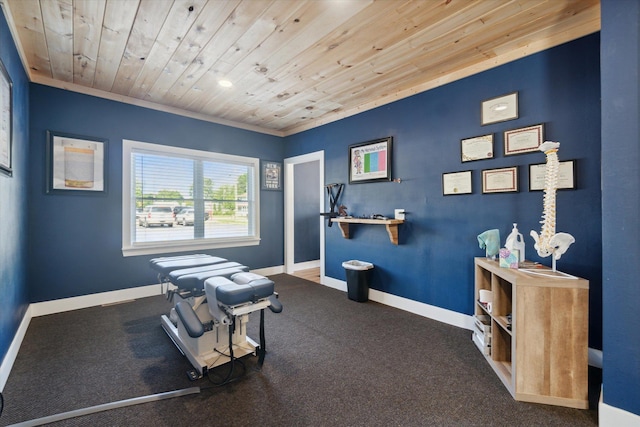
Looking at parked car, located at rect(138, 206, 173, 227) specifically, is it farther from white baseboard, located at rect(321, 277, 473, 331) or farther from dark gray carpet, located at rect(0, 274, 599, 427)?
white baseboard, located at rect(321, 277, 473, 331)

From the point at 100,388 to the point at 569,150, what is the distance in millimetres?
3793

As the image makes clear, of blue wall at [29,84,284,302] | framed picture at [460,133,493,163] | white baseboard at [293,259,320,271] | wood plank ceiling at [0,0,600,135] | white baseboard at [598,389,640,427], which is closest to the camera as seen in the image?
white baseboard at [598,389,640,427]

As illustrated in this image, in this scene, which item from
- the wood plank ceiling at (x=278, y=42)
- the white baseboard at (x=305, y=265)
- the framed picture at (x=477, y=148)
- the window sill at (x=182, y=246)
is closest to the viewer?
the wood plank ceiling at (x=278, y=42)

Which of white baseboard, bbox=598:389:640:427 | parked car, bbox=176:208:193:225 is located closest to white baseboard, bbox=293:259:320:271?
parked car, bbox=176:208:193:225

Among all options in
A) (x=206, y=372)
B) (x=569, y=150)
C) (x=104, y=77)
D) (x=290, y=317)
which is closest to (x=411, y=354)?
(x=290, y=317)

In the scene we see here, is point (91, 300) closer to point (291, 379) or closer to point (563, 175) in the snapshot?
point (291, 379)

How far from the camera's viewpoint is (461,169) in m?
2.87

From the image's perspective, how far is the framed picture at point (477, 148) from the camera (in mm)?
2656

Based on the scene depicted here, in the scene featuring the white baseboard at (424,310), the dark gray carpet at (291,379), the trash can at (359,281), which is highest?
the trash can at (359,281)

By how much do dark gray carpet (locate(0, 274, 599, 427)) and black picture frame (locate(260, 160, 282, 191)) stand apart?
2.64 meters

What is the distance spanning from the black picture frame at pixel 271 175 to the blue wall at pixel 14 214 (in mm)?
2891

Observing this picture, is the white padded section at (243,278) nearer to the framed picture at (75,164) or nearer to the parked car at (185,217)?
the parked car at (185,217)

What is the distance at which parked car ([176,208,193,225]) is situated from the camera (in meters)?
4.11

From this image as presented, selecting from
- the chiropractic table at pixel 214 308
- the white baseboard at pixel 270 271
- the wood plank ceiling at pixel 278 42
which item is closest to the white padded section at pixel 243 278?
the chiropractic table at pixel 214 308
